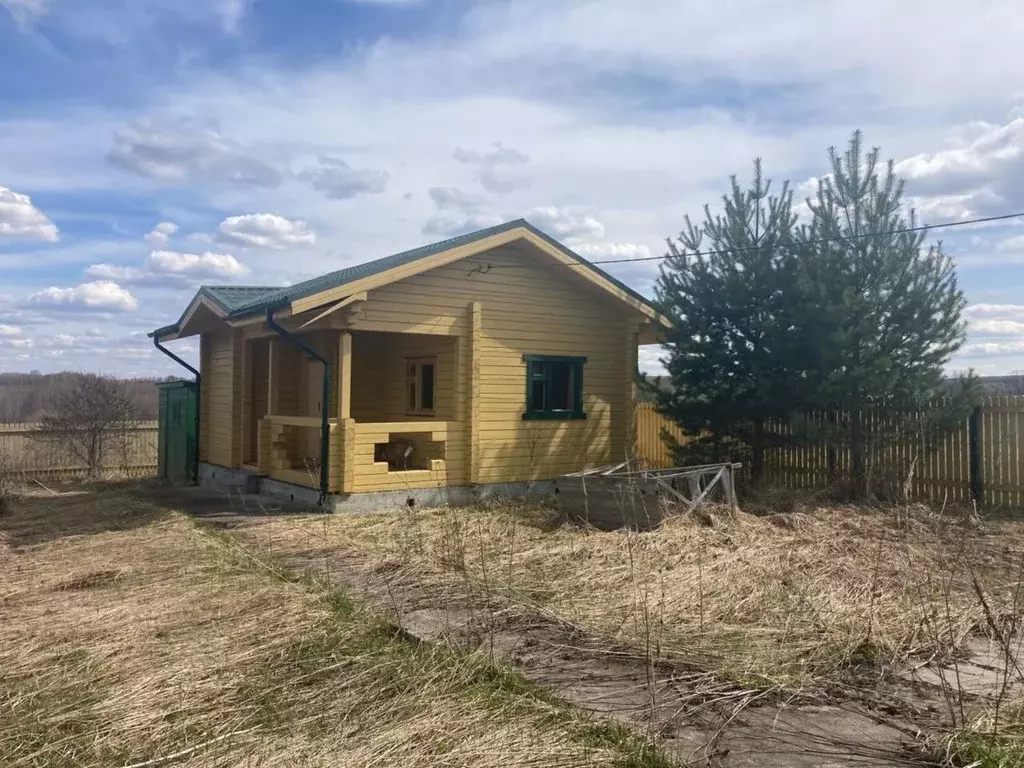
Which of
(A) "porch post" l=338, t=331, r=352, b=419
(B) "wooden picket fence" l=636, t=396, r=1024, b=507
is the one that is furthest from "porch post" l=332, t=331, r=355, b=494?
(B) "wooden picket fence" l=636, t=396, r=1024, b=507

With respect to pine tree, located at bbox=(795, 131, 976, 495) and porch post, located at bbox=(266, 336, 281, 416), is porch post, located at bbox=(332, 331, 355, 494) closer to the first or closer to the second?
porch post, located at bbox=(266, 336, 281, 416)

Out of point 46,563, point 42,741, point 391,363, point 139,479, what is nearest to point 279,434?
point 391,363

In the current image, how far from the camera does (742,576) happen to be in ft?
23.7

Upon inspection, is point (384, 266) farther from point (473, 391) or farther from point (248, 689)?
point (248, 689)

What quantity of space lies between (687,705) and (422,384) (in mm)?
10473

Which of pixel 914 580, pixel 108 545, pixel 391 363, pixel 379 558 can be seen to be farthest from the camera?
pixel 391 363

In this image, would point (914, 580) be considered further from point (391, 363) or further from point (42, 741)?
point (391, 363)

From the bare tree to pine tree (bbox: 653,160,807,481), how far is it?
1290 centimetres

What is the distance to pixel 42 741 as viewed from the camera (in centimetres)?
422

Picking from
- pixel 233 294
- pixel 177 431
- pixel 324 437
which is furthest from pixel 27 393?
pixel 324 437

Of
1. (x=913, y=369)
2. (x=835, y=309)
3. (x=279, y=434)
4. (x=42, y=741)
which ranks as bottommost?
(x=42, y=741)

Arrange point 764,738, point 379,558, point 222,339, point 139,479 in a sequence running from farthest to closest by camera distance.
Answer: point 139,479, point 222,339, point 379,558, point 764,738

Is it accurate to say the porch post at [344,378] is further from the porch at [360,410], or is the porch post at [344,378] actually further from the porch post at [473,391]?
the porch post at [473,391]

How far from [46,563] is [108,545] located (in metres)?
1.01
